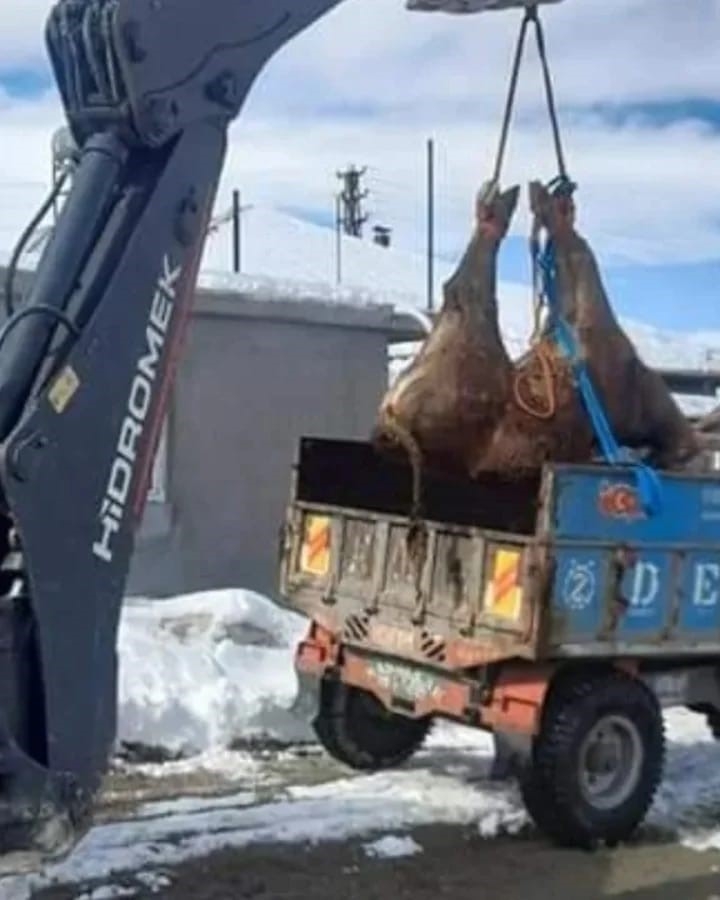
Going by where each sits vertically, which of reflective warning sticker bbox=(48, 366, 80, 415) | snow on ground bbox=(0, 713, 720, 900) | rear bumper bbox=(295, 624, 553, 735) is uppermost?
reflective warning sticker bbox=(48, 366, 80, 415)

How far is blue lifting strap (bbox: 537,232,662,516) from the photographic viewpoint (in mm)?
8711

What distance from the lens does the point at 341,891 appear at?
25.3 ft

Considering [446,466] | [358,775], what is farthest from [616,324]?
[358,775]

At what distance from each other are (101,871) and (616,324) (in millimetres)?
3449

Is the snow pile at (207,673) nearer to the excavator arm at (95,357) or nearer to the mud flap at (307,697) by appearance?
the mud flap at (307,697)

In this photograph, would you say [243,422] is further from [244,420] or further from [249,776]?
[249,776]

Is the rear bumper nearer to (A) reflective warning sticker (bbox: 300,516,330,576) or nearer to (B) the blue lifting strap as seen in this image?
(A) reflective warning sticker (bbox: 300,516,330,576)

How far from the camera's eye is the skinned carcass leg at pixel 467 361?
866 cm

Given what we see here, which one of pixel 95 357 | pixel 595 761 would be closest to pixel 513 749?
pixel 595 761

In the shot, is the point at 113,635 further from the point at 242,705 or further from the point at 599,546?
the point at 242,705

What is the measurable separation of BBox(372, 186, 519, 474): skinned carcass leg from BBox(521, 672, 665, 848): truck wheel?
51.2 inches

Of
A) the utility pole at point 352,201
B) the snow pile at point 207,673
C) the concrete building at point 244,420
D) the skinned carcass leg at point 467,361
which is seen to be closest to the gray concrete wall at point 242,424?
the concrete building at point 244,420

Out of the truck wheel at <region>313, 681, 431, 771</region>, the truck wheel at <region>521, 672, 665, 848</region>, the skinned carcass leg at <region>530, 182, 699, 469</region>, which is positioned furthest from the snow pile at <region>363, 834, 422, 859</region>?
the skinned carcass leg at <region>530, 182, 699, 469</region>

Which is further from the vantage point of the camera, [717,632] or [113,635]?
[717,632]
